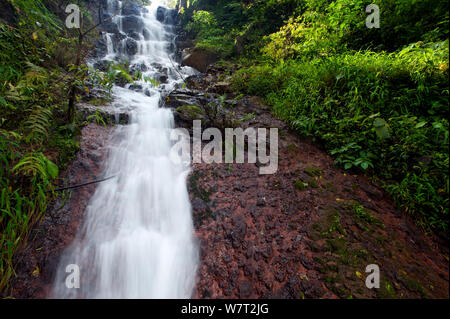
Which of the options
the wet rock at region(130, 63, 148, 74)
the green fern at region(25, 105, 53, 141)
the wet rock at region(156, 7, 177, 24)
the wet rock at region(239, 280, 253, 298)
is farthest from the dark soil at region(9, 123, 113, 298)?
the wet rock at region(156, 7, 177, 24)

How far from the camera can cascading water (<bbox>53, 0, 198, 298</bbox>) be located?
78.5 inches

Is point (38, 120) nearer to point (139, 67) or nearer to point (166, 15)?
point (139, 67)

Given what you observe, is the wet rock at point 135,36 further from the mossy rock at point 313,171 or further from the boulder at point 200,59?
the mossy rock at point 313,171

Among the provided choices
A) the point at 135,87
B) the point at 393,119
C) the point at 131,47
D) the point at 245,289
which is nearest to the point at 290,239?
the point at 245,289

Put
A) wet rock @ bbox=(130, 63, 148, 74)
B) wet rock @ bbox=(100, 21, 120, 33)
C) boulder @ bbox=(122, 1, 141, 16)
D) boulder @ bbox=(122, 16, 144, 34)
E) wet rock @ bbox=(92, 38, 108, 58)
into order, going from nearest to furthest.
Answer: wet rock @ bbox=(130, 63, 148, 74), wet rock @ bbox=(92, 38, 108, 58), wet rock @ bbox=(100, 21, 120, 33), boulder @ bbox=(122, 16, 144, 34), boulder @ bbox=(122, 1, 141, 16)

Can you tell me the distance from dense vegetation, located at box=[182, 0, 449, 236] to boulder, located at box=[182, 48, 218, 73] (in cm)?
476

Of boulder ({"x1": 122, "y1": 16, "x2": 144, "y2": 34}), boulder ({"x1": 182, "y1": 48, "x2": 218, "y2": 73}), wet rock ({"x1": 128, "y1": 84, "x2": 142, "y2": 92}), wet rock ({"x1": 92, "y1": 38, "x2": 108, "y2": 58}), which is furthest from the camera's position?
boulder ({"x1": 122, "y1": 16, "x2": 144, "y2": 34})

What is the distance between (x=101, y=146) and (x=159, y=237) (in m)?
2.09

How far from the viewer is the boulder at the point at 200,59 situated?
8711 mm

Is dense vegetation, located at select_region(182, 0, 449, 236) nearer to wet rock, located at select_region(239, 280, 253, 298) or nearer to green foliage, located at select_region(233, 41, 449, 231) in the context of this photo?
green foliage, located at select_region(233, 41, 449, 231)

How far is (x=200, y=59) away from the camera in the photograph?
350 inches

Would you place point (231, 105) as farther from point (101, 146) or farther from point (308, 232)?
point (308, 232)

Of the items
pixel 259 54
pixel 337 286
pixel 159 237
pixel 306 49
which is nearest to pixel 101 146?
pixel 159 237

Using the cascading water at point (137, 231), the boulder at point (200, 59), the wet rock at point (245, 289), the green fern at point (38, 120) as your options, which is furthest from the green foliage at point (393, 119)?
the boulder at point (200, 59)
